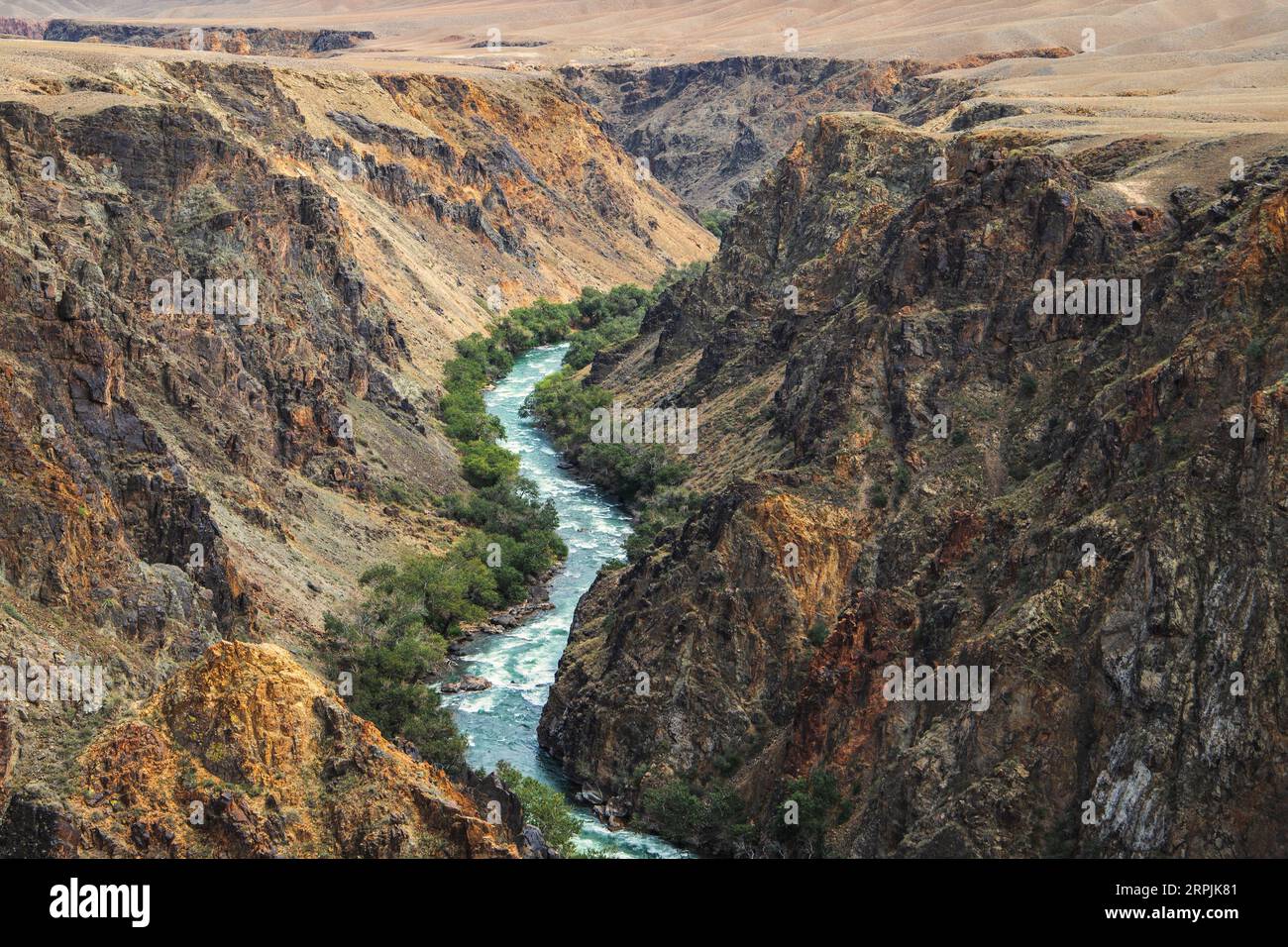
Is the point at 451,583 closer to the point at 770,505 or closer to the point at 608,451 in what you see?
the point at 770,505

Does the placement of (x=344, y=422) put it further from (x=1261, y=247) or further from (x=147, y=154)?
(x=1261, y=247)

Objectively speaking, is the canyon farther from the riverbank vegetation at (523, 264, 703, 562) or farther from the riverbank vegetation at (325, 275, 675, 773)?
the riverbank vegetation at (523, 264, 703, 562)

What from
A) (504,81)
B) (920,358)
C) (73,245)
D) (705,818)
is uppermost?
(504,81)

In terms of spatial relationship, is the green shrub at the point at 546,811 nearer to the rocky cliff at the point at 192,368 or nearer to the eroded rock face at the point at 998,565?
the eroded rock face at the point at 998,565

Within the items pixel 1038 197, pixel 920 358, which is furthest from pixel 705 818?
pixel 1038 197

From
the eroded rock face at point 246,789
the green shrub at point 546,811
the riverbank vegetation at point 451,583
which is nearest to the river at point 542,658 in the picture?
the riverbank vegetation at point 451,583

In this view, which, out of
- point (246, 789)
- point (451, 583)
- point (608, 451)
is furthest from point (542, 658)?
point (246, 789)

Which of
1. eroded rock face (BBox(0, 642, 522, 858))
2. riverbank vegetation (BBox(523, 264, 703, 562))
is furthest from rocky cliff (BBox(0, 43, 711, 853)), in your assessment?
riverbank vegetation (BBox(523, 264, 703, 562))
